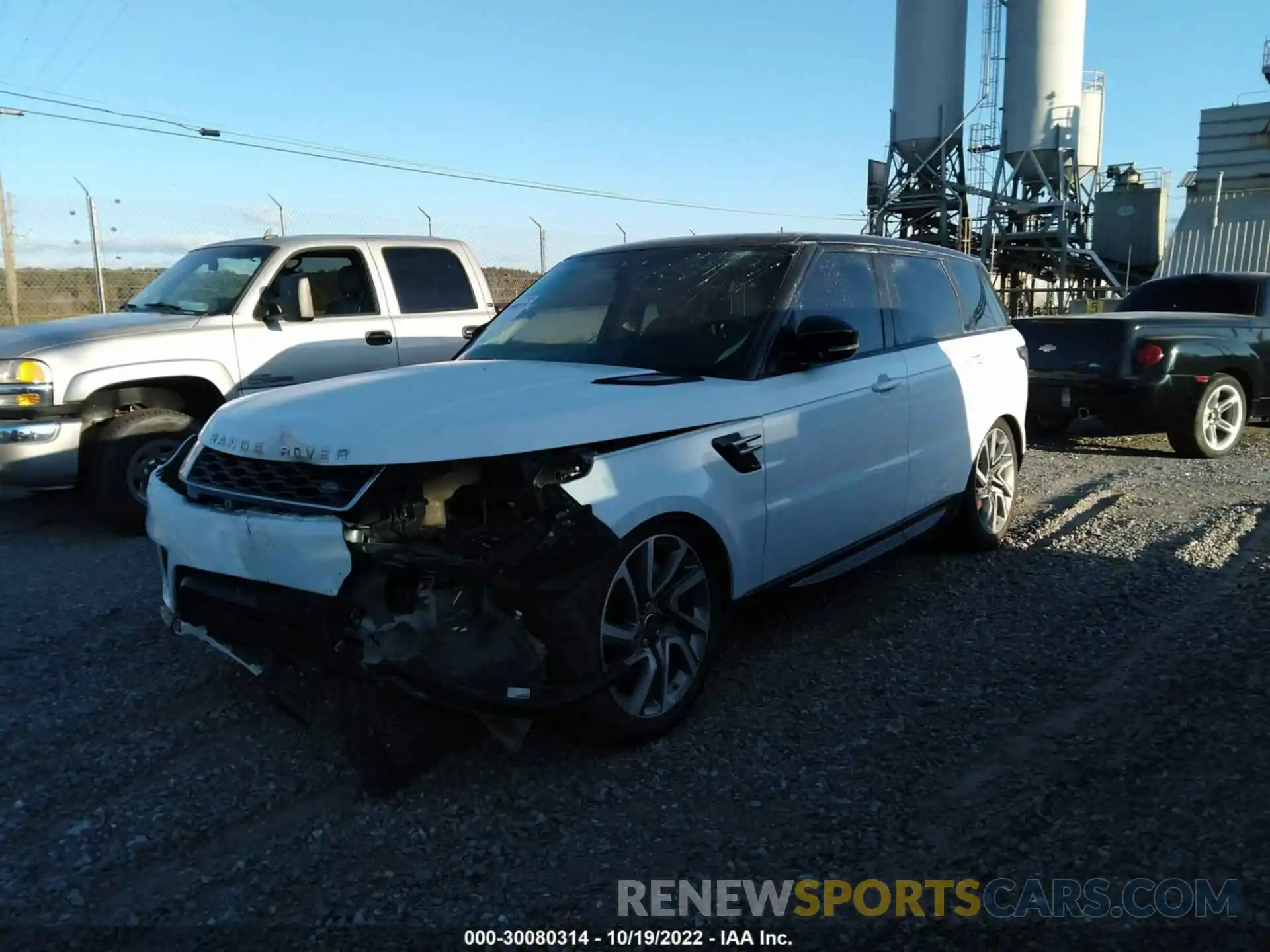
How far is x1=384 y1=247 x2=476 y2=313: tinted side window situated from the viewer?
7934mm

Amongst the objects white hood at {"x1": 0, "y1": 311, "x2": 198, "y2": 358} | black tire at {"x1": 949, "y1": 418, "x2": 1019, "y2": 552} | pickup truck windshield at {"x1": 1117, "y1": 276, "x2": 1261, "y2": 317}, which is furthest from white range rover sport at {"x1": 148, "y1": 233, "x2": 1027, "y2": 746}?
pickup truck windshield at {"x1": 1117, "y1": 276, "x2": 1261, "y2": 317}

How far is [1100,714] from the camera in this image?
3738 millimetres

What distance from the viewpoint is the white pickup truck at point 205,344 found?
20.5ft

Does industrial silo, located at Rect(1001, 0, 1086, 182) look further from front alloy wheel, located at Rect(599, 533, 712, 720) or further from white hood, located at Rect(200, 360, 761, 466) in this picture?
front alloy wheel, located at Rect(599, 533, 712, 720)

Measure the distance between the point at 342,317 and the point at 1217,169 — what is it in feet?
99.9

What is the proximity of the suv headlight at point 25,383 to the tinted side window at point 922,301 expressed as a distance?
16.8ft

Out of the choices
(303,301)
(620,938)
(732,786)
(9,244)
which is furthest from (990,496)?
(9,244)

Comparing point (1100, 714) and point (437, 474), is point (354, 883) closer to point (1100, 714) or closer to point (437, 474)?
point (437, 474)

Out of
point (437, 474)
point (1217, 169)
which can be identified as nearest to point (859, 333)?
point (437, 474)

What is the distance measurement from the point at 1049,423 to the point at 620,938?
899cm

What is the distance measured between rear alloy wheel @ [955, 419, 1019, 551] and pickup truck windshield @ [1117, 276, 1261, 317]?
212 inches

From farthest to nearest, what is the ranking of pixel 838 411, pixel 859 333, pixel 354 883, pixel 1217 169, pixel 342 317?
1. pixel 1217 169
2. pixel 342 317
3. pixel 859 333
4. pixel 838 411
5. pixel 354 883

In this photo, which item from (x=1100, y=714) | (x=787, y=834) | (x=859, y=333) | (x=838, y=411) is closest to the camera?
(x=787, y=834)

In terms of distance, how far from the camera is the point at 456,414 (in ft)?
10.8
